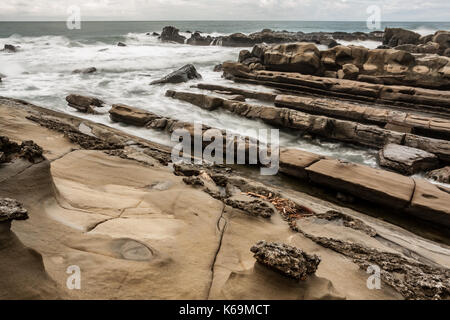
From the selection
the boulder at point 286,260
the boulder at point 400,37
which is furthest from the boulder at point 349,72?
the boulder at point 400,37

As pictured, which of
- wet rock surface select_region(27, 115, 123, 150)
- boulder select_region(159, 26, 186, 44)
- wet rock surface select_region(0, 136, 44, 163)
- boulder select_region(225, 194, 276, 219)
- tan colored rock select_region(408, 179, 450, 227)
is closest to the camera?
wet rock surface select_region(0, 136, 44, 163)

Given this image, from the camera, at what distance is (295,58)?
1267cm

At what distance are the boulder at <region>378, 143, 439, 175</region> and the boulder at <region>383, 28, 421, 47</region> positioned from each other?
23.2 m

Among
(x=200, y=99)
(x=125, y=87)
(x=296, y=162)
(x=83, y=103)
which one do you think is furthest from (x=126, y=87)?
(x=296, y=162)

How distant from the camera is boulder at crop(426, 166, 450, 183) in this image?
5.99 meters

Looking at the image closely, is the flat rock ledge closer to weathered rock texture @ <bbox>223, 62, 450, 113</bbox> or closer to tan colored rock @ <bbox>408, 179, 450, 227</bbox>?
tan colored rock @ <bbox>408, 179, 450, 227</bbox>

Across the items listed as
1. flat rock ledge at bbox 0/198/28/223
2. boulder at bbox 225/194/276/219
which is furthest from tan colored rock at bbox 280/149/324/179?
flat rock ledge at bbox 0/198/28/223

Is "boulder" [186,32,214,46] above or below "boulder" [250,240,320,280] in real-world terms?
above

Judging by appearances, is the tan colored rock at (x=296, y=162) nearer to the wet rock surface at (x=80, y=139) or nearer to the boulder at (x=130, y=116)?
the wet rock surface at (x=80, y=139)

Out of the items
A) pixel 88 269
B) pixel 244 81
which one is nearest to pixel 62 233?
pixel 88 269

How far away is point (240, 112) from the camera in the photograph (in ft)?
31.4

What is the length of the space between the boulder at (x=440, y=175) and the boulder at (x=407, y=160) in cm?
21

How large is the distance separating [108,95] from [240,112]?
19.2 feet

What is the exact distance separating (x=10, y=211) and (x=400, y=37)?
101 ft
